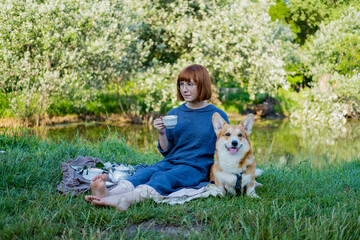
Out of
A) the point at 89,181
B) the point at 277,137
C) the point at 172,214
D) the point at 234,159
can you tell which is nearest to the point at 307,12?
the point at 277,137

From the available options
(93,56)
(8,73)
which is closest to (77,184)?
(8,73)

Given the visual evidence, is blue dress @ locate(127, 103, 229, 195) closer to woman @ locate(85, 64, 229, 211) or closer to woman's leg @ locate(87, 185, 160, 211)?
woman @ locate(85, 64, 229, 211)

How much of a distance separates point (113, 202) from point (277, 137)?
9.76 meters

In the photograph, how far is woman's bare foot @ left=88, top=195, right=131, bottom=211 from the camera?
9.51ft

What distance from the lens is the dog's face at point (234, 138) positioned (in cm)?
315

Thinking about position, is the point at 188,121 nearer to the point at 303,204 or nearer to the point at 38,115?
the point at 303,204

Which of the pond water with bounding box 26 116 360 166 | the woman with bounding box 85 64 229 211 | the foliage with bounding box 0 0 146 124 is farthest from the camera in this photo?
the foliage with bounding box 0 0 146 124

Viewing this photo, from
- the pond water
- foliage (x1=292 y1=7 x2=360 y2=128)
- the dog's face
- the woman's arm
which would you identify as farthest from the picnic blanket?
foliage (x1=292 y1=7 x2=360 y2=128)

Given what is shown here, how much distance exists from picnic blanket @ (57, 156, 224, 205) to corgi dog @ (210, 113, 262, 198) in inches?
6.0

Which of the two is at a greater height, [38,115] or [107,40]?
[107,40]

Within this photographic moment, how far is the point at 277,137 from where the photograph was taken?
11891mm

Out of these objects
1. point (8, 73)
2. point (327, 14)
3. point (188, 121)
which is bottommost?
point (188, 121)

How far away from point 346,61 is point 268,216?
638 inches

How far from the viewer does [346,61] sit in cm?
1677
